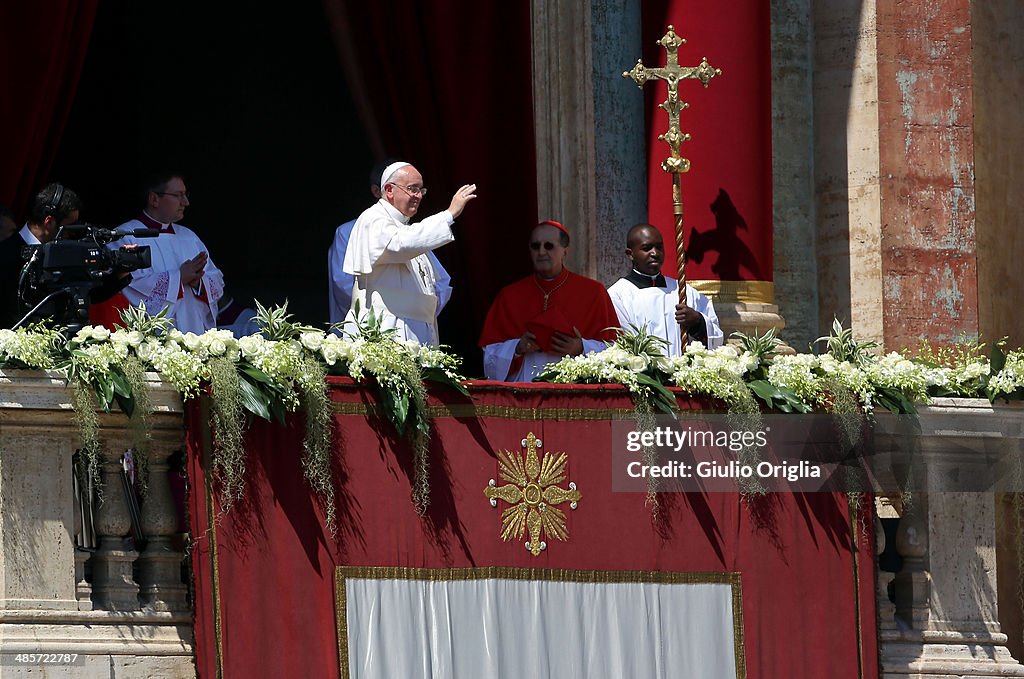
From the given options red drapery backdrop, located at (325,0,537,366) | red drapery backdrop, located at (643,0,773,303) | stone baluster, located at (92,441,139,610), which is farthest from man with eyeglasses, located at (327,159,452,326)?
stone baluster, located at (92,441,139,610)

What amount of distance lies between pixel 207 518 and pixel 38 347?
0.95m

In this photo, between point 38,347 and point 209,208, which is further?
point 209,208

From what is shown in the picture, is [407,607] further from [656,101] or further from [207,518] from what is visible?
[656,101]

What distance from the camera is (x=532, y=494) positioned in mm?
10797

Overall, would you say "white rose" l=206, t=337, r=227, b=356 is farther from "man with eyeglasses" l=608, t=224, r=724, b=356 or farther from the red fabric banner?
"man with eyeglasses" l=608, t=224, r=724, b=356

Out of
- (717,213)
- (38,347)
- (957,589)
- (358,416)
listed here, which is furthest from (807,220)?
(38,347)

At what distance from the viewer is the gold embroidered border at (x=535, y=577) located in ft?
34.1

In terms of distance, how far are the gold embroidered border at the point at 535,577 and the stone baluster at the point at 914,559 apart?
2.85 feet

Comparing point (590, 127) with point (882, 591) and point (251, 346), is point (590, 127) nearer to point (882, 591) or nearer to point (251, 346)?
point (882, 591)

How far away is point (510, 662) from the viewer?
34.9 ft

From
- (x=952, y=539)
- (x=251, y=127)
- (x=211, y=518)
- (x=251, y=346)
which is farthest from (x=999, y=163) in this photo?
(x=211, y=518)

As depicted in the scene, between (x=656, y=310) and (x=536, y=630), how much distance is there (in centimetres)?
246

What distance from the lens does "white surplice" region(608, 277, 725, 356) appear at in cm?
1259

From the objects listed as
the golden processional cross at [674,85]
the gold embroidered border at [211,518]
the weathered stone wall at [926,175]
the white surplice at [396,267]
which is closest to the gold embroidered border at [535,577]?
the gold embroidered border at [211,518]
